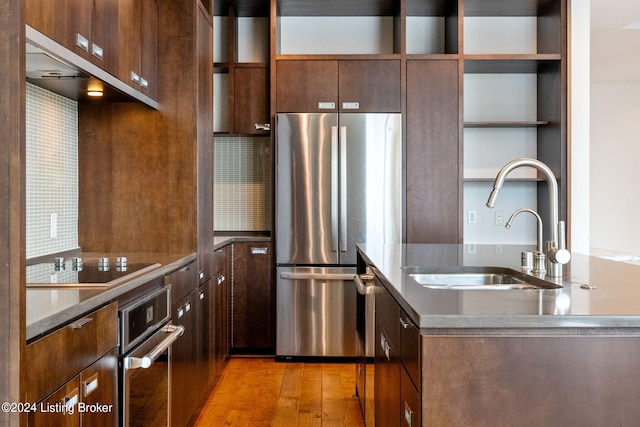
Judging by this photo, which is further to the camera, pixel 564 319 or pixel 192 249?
pixel 192 249

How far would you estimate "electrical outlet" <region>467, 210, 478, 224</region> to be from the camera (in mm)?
4359

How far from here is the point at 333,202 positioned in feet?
12.6

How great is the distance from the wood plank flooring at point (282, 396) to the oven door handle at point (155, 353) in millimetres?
818

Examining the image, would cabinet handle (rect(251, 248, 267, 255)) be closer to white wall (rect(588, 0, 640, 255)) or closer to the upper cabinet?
the upper cabinet

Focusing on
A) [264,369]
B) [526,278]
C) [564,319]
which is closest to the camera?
[564,319]

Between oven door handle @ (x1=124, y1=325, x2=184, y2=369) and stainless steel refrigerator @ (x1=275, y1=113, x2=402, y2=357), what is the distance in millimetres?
1647

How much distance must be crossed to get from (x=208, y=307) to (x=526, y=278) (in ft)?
6.06

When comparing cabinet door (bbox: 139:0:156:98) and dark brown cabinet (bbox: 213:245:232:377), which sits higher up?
cabinet door (bbox: 139:0:156:98)

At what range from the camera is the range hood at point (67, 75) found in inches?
67.8

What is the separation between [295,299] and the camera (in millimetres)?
3877

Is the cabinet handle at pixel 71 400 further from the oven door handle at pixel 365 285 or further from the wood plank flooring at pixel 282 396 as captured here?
the wood plank flooring at pixel 282 396

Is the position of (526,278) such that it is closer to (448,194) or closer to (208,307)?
(208,307)

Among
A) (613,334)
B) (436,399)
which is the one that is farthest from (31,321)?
(613,334)

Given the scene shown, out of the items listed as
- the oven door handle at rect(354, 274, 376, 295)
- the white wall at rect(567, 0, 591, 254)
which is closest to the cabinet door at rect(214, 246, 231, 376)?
the oven door handle at rect(354, 274, 376, 295)
